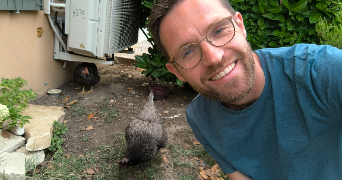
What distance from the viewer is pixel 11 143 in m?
2.83

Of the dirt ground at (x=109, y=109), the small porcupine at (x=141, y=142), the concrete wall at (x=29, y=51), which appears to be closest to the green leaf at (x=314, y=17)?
the dirt ground at (x=109, y=109)

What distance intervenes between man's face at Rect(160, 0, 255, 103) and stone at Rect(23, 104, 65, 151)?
2.36 m

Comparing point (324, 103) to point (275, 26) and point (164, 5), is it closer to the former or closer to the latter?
point (164, 5)

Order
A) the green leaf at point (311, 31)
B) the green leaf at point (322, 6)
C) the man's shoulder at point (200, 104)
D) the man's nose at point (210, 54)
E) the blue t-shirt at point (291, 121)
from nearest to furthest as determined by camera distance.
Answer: the blue t-shirt at point (291, 121)
the man's nose at point (210, 54)
the man's shoulder at point (200, 104)
the green leaf at point (322, 6)
the green leaf at point (311, 31)

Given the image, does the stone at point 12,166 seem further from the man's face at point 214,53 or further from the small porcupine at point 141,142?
the man's face at point 214,53

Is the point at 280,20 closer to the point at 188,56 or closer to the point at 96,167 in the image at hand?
the point at 188,56

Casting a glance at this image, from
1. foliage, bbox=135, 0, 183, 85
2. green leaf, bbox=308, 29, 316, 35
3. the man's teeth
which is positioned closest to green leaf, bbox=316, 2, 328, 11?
green leaf, bbox=308, 29, 316, 35

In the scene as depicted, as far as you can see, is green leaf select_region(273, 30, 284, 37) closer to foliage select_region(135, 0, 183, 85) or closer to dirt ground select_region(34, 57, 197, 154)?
foliage select_region(135, 0, 183, 85)

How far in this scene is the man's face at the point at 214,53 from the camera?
4.10 feet

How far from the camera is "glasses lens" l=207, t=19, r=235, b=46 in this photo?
127cm

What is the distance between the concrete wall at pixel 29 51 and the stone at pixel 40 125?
60cm

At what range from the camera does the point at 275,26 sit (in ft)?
13.9

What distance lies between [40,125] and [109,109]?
1.16m

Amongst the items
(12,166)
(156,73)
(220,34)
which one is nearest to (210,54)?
(220,34)
